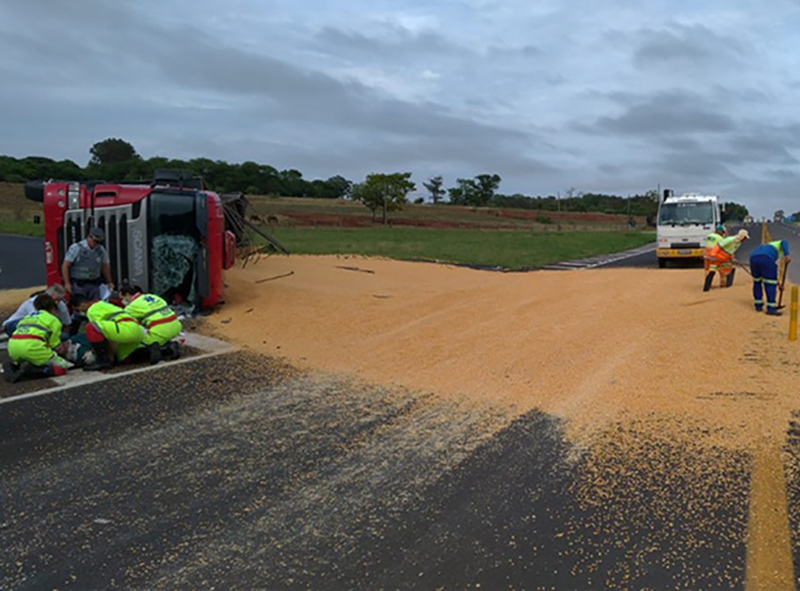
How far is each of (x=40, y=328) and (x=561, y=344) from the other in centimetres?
626

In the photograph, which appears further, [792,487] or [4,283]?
[4,283]

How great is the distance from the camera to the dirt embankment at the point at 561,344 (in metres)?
6.16

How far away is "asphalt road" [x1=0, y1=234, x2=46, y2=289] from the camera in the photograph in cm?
1617

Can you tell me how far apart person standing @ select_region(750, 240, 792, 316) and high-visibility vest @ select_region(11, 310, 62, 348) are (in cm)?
967

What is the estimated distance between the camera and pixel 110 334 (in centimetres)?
756

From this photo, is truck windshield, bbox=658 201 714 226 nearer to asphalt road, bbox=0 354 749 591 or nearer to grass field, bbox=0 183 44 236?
asphalt road, bbox=0 354 749 591

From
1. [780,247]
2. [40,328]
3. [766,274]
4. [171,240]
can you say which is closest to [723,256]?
[780,247]

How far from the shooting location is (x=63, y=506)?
409cm

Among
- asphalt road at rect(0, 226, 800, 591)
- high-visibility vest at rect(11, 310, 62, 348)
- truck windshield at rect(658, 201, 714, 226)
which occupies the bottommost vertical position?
asphalt road at rect(0, 226, 800, 591)

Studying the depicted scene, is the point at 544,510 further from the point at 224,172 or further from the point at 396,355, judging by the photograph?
the point at 224,172

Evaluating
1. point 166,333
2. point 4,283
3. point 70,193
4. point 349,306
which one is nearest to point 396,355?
point 166,333

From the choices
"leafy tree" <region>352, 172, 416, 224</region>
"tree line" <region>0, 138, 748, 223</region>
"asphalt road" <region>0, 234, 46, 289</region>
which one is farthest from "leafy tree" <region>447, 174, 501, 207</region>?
"asphalt road" <region>0, 234, 46, 289</region>

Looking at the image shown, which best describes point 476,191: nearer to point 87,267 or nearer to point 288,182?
point 288,182

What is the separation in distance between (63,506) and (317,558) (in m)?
1.77
